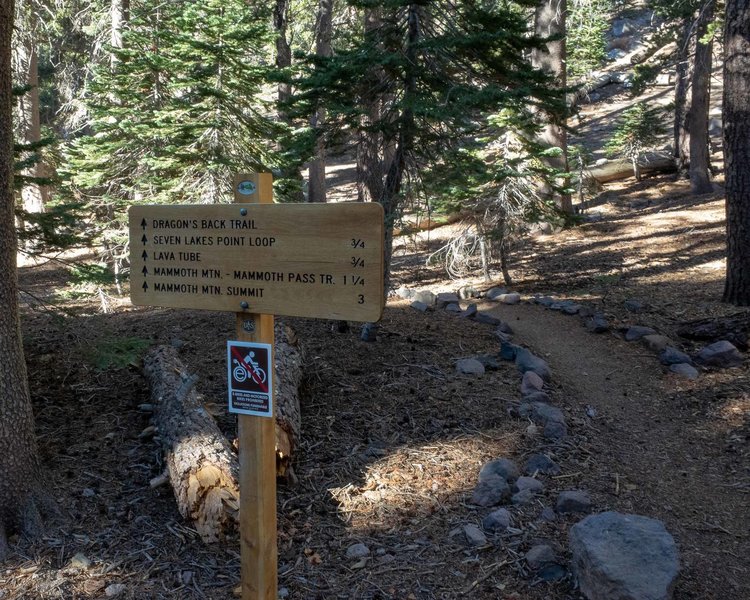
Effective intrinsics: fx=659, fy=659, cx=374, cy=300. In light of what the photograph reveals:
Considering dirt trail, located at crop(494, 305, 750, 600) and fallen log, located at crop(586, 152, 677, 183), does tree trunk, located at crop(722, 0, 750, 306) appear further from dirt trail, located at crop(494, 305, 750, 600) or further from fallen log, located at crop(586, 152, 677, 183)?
fallen log, located at crop(586, 152, 677, 183)

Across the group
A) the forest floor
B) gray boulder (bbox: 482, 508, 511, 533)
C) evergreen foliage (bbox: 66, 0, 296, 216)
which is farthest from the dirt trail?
evergreen foliage (bbox: 66, 0, 296, 216)

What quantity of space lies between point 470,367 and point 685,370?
102 inches

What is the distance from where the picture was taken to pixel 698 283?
11.3m

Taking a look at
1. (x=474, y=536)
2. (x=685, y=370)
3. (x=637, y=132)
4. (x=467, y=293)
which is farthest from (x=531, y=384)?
(x=637, y=132)

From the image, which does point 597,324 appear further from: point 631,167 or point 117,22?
point 631,167

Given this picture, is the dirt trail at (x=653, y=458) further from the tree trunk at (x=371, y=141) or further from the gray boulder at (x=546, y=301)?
the tree trunk at (x=371, y=141)

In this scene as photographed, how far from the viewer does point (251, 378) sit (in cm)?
303

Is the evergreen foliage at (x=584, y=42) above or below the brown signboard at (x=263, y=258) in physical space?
above

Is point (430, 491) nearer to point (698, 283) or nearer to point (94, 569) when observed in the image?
point (94, 569)

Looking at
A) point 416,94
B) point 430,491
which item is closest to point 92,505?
point 430,491

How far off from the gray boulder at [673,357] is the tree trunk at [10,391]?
6750 millimetres

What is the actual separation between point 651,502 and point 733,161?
647cm

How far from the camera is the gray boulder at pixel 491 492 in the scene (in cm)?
476

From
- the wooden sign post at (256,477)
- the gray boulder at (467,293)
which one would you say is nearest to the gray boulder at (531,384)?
the wooden sign post at (256,477)
